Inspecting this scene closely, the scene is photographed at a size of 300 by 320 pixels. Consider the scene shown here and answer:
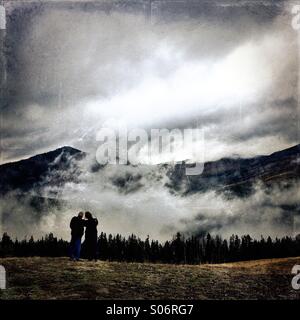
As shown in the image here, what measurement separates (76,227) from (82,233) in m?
0.20

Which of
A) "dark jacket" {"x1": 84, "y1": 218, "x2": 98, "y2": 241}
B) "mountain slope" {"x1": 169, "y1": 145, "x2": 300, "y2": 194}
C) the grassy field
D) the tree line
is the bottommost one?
the grassy field

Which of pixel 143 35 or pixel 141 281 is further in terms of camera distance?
pixel 143 35

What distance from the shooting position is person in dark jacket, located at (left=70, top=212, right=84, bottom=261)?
1113 centimetres

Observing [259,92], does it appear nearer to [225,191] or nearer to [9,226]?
[225,191]

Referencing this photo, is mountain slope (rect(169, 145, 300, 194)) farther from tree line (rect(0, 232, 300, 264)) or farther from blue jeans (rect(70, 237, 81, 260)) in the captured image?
blue jeans (rect(70, 237, 81, 260))

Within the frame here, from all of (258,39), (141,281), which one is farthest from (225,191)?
(258,39)

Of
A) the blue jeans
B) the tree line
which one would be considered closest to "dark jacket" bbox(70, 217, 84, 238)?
the blue jeans

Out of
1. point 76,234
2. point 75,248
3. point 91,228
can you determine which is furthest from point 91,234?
point 75,248

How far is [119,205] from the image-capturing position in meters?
11.6

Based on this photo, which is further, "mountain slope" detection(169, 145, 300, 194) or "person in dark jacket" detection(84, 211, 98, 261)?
"mountain slope" detection(169, 145, 300, 194)

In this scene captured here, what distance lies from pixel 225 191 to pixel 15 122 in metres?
5.10

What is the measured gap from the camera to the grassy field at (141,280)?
10141mm

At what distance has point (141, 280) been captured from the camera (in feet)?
34.8

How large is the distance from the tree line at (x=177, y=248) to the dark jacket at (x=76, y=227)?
1.75 ft
